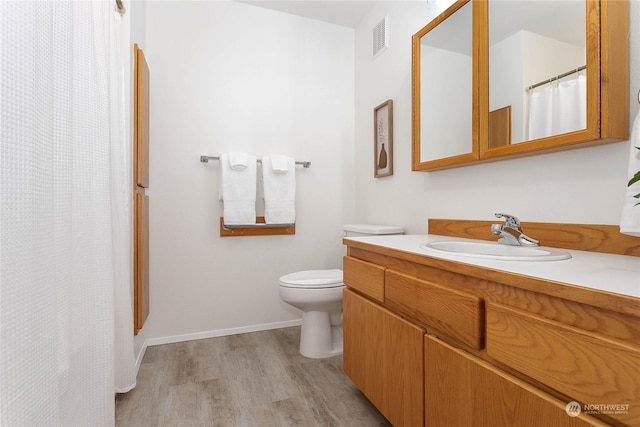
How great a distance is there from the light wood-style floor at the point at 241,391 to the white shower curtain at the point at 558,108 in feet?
4.27

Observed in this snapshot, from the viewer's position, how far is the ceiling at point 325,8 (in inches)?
90.1

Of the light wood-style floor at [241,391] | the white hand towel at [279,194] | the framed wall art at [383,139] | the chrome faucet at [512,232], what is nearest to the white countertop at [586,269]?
the chrome faucet at [512,232]

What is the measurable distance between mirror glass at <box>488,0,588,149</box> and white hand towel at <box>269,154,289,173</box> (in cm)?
135

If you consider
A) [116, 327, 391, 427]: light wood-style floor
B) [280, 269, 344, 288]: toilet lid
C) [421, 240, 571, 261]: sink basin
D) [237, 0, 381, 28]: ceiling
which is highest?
[237, 0, 381, 28]: ceiling

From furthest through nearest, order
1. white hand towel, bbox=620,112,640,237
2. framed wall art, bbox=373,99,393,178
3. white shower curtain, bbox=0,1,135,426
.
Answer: framed wall art, bbox=373,99,393,178 < white hand towel, bbox=620,112,640,237 < white shower curtain, bbox=0,1,135,426

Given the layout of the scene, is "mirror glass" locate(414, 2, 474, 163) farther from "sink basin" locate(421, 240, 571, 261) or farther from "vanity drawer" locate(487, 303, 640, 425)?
"vanity drawer" locate(487, 303, 640, 425)

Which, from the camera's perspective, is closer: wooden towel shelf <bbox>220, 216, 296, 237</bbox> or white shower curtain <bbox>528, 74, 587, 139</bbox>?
white shower curtain <bbox>528, 74, 587, 139</bbox>

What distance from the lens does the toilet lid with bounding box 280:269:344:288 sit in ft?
6.00

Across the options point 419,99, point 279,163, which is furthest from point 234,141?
point 419,99

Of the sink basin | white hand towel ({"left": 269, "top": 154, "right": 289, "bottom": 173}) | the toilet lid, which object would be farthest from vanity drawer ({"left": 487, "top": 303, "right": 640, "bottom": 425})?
white hand towel ({"left": 269, "top": 154, "right": 289, "bottom": 173})

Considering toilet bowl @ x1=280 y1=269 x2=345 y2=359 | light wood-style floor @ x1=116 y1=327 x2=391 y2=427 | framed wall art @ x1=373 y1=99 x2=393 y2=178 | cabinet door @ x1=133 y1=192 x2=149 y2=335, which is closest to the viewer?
light wood-style floor @ x1=116 y1=327 x2=391 y2=427

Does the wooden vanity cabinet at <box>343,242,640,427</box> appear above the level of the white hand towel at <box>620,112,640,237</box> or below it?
below

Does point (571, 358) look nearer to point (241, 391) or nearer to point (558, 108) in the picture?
point (558, 108)

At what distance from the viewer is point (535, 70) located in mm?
1164
